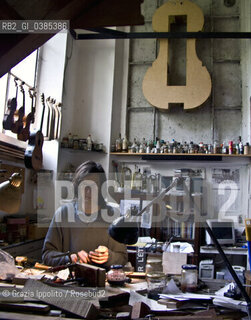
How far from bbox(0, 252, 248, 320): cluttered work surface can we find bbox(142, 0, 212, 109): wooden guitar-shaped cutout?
→ 3.52 m

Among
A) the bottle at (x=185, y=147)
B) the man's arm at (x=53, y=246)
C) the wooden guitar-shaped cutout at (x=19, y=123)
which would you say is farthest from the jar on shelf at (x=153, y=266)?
the bottle at (x=185, y=147)

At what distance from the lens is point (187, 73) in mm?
5227

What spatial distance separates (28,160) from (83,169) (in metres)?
0.58

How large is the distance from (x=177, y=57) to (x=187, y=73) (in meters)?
0.55

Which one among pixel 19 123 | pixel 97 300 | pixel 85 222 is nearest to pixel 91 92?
pixel 19 123

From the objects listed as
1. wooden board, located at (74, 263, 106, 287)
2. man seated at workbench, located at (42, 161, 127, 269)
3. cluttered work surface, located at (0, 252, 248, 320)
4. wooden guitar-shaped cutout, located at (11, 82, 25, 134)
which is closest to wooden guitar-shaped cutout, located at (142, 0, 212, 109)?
wooden guitar-shaped cutout, located at (11, 82, 25, 134)

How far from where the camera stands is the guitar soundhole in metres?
5.54

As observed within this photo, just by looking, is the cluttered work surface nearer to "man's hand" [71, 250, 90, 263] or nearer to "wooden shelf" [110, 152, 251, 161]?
"man's hand" [71, 250, 90, 263]

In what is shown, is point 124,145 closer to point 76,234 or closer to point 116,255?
point 76,234

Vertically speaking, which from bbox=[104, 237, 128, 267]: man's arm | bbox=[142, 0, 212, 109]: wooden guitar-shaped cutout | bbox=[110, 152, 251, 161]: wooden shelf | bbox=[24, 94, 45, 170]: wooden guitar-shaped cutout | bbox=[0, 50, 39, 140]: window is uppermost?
bbox=[142, 0, 212, 109]: wooden guitar-shaped cutout

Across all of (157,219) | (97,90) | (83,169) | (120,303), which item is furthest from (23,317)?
(97,90)

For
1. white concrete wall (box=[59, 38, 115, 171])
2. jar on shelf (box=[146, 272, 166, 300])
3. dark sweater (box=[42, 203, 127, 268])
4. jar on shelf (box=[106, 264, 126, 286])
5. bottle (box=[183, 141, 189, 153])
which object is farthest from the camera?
white concrete wall (box=[59, 38, 115, 171])

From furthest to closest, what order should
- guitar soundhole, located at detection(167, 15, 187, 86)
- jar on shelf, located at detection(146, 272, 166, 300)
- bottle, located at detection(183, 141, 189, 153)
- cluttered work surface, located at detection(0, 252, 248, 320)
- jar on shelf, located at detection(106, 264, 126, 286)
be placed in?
guitar soundhole, located at detection(167, 15, 187, 86) < bottle, located at detection(183, 141, 189, 153) < jar on shelf, located at detection(106, 264, 126, 286) < jar on shelf, located at detection(146, 272, 166, 300) < cluttered work surface, located at detection(0, 252, 248, 320)

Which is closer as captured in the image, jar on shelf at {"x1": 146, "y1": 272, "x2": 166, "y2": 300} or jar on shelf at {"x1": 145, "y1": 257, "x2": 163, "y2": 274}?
jar on shelf at {"x1": 146, "y1": 272, "x2": 166, "y2": 300}
